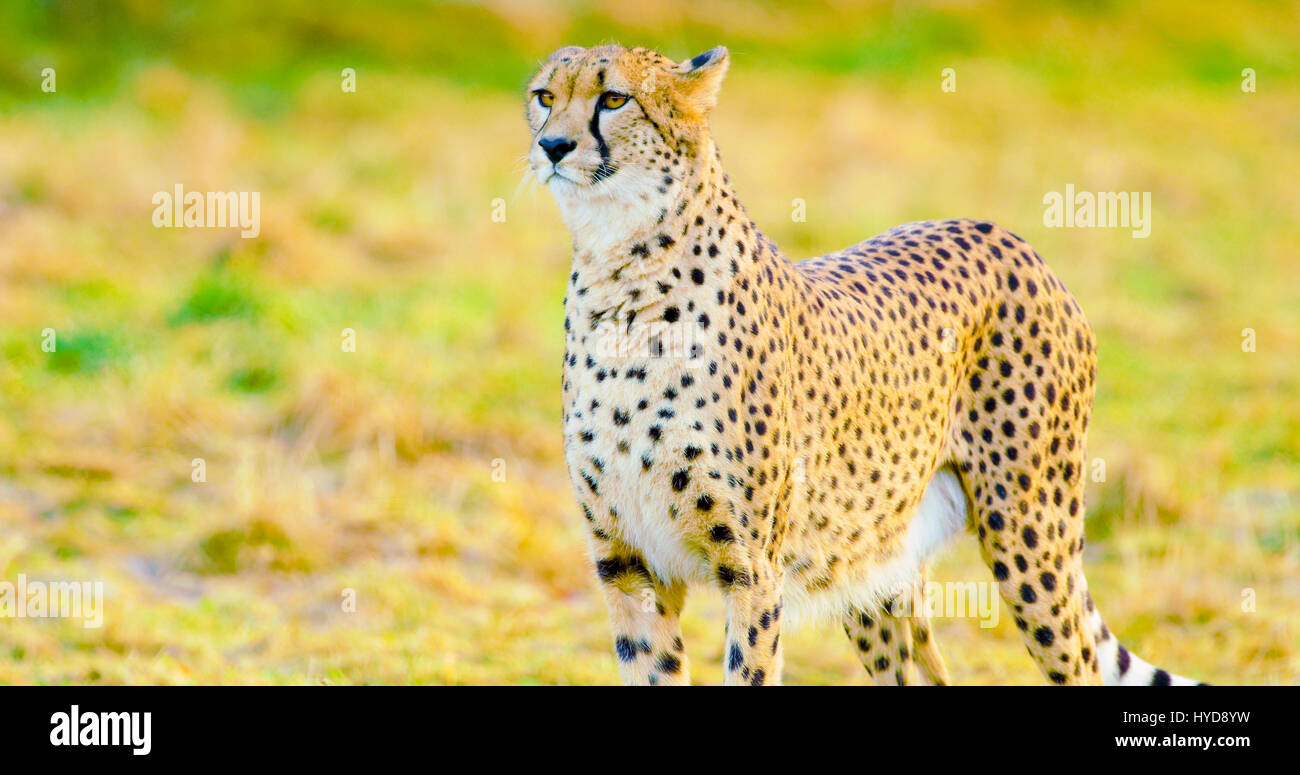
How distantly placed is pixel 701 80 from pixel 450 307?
5.24 meters

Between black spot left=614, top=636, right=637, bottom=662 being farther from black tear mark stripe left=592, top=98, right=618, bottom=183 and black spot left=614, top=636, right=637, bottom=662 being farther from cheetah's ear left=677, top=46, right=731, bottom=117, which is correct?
cheetah's ear left=677, top=46, right=731, bottom=117

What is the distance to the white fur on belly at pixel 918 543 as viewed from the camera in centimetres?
406

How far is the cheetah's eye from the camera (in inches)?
135

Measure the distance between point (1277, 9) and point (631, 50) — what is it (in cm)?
1744

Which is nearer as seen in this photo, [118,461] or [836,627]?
[836,627]

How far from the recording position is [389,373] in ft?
24.5

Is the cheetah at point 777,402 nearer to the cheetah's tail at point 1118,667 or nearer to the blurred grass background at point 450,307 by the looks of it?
the cheetah's tail at point 1118,667

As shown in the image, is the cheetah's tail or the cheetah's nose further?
the cheetah's tail

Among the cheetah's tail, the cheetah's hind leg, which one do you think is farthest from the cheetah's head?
the cheetah's tail

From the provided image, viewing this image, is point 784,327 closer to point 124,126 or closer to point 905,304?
point 905,304

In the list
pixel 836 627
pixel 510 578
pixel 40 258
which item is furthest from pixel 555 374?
pixel 40 258

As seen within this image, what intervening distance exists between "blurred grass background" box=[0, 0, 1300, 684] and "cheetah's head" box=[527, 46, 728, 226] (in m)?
2.17

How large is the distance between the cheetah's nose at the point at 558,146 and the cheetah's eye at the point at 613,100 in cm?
15

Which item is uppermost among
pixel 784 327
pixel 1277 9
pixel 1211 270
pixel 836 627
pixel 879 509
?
pixel 1277 9
